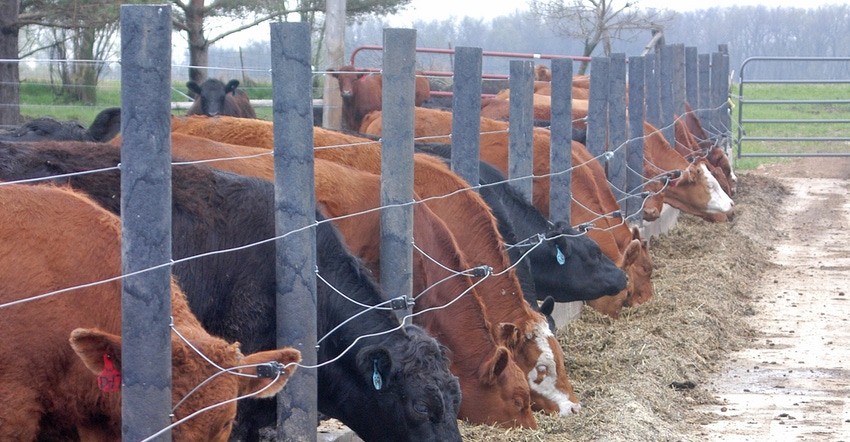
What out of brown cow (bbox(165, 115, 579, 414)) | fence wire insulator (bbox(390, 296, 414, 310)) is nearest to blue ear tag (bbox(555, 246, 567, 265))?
brown cow (bbox(165, 115, 579, 414))

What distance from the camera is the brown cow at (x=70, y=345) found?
119 inches

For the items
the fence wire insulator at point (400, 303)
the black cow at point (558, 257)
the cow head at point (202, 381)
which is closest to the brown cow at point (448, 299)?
the fence wire insulator at point (400, 303)

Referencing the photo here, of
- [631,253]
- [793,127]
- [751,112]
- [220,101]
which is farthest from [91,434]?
[751,112]

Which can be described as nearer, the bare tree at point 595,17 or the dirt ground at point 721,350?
the dirt ground at point 721,350

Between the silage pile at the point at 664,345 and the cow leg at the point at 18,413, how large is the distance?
2566 millimetres

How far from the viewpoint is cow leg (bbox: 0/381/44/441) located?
2.98m

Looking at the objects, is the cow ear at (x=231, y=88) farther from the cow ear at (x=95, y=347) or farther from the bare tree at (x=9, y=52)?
the cow ear at (x=95, y=347)

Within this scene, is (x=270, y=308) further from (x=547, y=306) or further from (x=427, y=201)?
(x=547, y=306)

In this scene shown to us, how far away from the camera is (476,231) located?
252 inches

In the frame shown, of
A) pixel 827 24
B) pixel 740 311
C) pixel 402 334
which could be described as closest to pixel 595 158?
pixel 740 311

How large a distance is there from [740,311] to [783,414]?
2948 millimetres

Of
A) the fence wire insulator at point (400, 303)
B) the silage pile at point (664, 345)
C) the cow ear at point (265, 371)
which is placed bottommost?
the silage pile at point (664, 345)

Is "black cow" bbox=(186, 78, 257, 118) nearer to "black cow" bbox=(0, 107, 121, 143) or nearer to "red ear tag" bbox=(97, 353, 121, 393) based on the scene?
"black cow" bbox=(0, 107, 121, 143)

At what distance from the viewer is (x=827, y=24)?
81.4 metres
